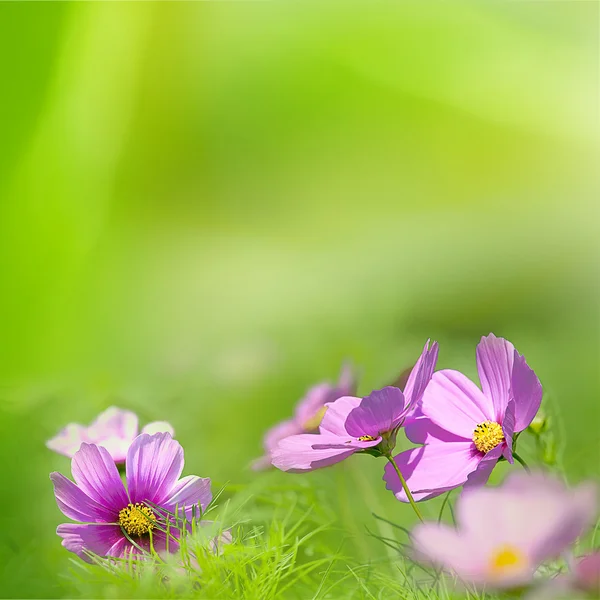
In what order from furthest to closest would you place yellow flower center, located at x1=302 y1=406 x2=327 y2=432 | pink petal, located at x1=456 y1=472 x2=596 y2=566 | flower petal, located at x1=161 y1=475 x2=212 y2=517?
yellow flower center, located at x1=302 y1=406 x2=327 y2=432, flower petal, located at x1=161 y1=475 x2=212 y2=517, pink petal, located at x1=456 y1=472 x2=596 y2=566

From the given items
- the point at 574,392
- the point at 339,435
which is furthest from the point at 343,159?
the point at 339,435

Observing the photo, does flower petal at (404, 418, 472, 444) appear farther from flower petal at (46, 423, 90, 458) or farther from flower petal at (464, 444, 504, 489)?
flower petal at (46, 423, 90, 458)

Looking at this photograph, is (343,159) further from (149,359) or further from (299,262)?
(149,359)

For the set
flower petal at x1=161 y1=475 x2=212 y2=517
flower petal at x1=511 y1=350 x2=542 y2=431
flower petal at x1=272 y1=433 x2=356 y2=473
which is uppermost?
flower petal at x1=511 y1=350 x2=542 y2=431

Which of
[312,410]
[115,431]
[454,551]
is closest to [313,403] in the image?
[312,410]

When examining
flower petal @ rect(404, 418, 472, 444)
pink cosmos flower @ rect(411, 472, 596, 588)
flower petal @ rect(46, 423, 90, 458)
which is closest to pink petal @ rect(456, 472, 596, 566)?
pink cosmos flower @ rect(411, 472, 596, 588)

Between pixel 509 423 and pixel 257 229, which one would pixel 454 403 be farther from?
pixel 257 229

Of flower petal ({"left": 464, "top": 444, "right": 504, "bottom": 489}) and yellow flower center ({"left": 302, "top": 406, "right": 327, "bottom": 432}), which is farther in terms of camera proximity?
yellow flower center ({"left": 302, "top": 406, "right": 327, "bottom": 432})
